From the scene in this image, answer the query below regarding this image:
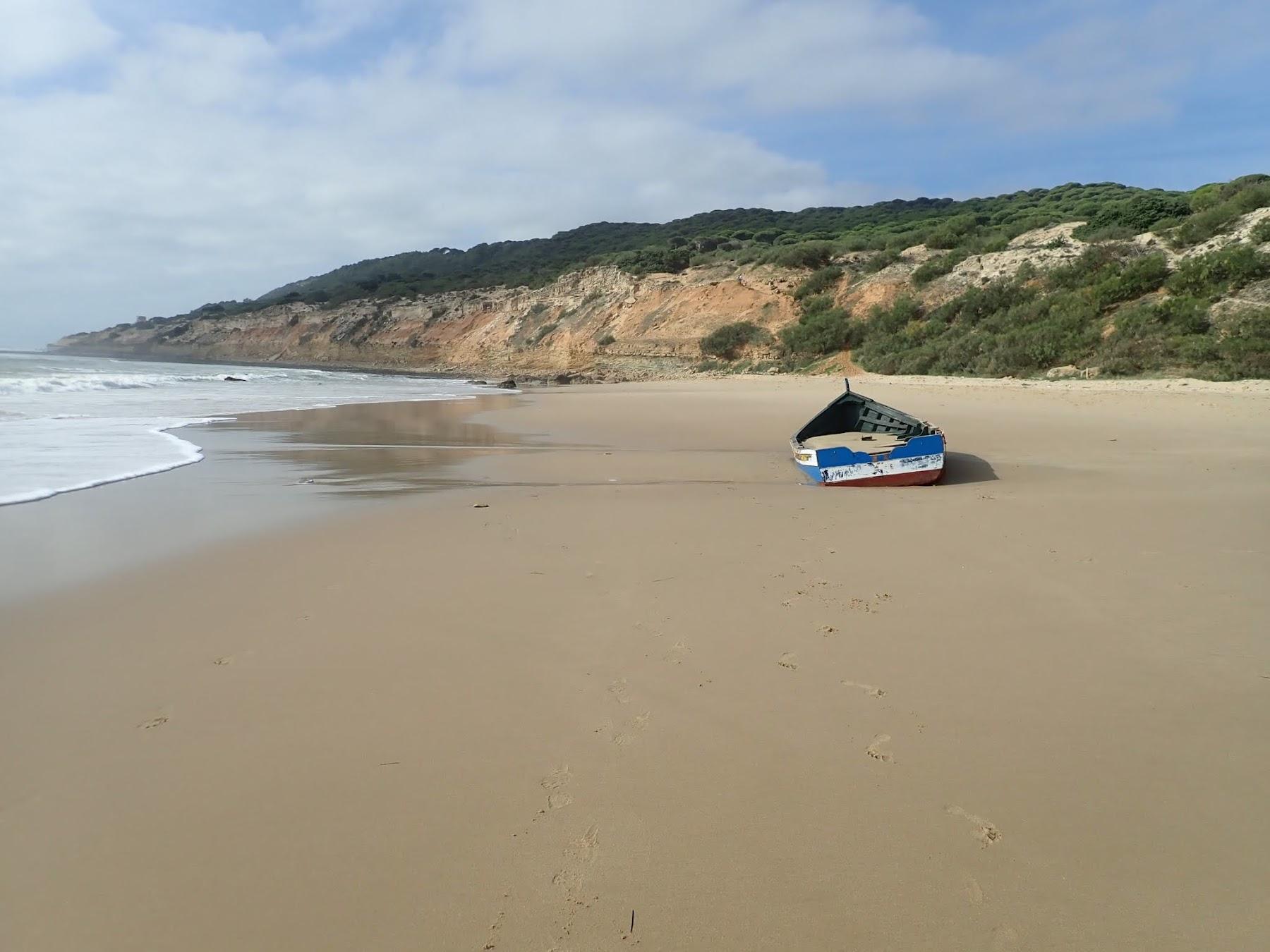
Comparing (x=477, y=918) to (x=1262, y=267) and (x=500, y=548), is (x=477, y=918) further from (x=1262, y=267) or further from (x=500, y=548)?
(x=1262, y=267)

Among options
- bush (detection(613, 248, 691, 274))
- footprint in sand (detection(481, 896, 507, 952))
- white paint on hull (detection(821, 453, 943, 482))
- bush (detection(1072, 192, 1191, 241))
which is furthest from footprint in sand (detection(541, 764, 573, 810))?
bush (detection(613, 248, 691, 274))

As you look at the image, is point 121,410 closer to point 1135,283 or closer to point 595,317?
point 1135,283

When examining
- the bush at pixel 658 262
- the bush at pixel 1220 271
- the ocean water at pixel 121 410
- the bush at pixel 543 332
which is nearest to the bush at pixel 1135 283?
the bush at pixel 1220 271

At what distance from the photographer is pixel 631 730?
2.96m

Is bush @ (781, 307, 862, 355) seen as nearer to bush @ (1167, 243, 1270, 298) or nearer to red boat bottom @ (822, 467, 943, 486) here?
bush @ (1167, 243, 1270, 298)

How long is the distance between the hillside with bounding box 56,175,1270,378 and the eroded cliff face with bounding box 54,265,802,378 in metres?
0.16

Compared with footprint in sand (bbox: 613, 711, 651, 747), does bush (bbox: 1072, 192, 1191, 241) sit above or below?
above

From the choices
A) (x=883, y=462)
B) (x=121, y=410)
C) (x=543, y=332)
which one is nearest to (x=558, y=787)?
(x=883, y=462)

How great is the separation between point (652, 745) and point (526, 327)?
153ft

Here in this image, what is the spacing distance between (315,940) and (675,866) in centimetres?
107

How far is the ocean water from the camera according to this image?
831cm

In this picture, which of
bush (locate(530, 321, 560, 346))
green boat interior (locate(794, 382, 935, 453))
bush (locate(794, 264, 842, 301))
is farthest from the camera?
bush (locate(530, 321, 560, 346))

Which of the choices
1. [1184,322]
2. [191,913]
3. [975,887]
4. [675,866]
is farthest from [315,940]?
[1184,322]

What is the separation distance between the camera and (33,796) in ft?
8.31
